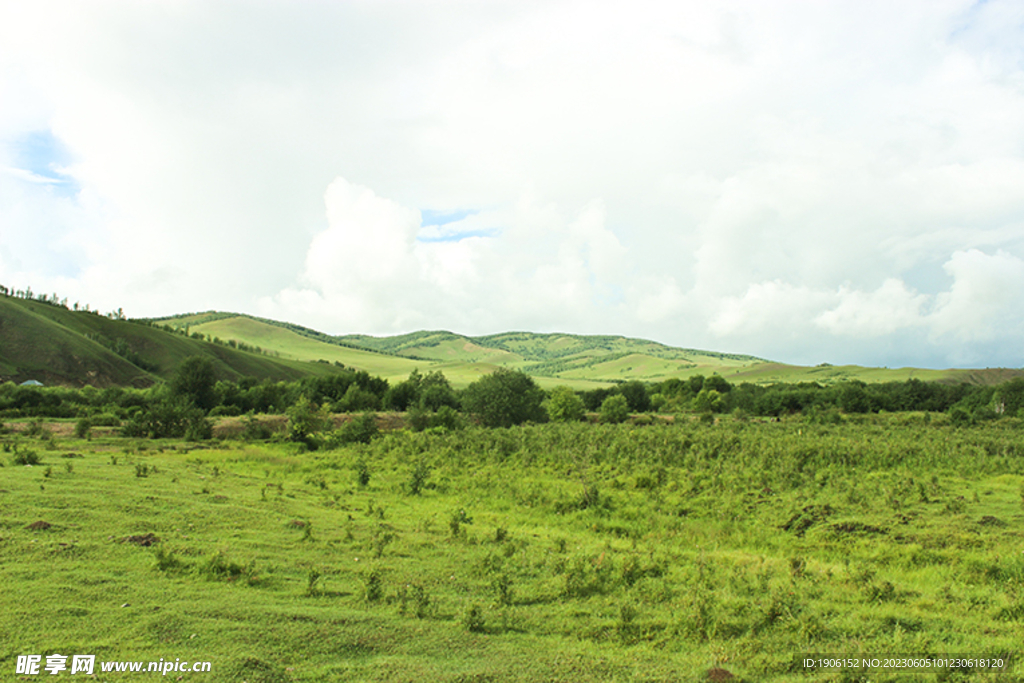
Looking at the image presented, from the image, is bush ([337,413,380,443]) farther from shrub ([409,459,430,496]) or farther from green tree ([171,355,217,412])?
green tree ([171,355,217,412])

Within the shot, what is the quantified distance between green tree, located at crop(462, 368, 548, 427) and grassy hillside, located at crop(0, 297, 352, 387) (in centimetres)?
8081

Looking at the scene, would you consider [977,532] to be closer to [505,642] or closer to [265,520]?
[505,642]

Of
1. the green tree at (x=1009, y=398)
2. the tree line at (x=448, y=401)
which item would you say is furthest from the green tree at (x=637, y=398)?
the green tree at (x=1009, y=398)

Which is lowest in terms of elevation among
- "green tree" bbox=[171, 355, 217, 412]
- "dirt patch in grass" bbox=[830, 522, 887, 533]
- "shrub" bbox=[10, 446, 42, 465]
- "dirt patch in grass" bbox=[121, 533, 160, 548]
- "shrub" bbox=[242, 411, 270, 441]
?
"shrub" bbox=[242, 411, 270, 441]

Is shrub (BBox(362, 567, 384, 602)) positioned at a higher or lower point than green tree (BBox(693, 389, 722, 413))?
higher

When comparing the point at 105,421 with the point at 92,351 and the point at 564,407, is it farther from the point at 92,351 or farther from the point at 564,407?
the point at 92,351

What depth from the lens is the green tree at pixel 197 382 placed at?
6479 cm

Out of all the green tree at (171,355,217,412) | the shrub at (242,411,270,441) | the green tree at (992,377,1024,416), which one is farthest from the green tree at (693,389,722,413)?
the green tree at (171,355,217,412)

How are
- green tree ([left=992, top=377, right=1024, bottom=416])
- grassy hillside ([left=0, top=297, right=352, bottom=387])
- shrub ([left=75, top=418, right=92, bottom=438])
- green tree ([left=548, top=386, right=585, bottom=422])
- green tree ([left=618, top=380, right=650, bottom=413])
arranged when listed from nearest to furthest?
shrub ([left=75, top=418, right=92, bottom=438]) < green tree ([left=992, top=377, right=1024, bottom=416]) < green tree ([left=548, top=386, right=585, bottom=422]) < grassy hillside ([left=0, top=297, right=352, bottom=387]) < green tree ([left=618, top=380, right=650, bottom=413])

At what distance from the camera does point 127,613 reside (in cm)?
816

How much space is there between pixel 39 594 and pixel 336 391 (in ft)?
257

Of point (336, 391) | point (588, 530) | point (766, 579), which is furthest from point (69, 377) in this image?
point (766, 579)

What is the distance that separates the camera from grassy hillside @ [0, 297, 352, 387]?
94500 mm

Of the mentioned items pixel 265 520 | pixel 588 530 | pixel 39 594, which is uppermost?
pixel 39 594
